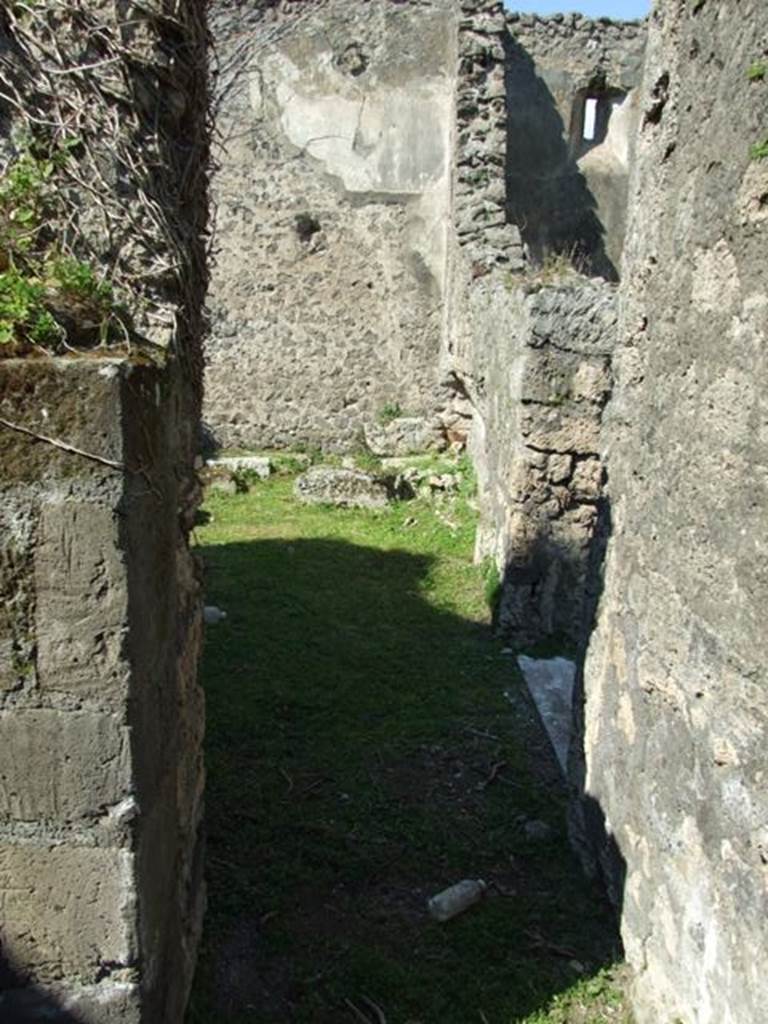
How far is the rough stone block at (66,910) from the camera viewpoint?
6.09 ft

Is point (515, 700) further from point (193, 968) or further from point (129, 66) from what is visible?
point (129, 66)

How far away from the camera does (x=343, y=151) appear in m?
10.5

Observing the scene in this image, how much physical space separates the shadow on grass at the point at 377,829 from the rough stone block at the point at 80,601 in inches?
50.8

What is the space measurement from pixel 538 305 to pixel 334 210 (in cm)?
614

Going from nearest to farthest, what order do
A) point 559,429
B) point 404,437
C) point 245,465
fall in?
point 559,429 < point 245,465 < point 404,437

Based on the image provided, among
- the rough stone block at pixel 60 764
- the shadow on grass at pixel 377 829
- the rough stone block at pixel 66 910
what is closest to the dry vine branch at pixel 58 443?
the rough stone block at pixel 60 764

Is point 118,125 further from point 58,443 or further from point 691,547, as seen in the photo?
point 691,547

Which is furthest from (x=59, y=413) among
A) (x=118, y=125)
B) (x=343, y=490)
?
(x=343, y=490)

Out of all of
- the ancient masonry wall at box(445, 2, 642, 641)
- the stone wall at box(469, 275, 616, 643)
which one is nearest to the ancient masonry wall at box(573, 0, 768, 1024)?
the ancient masonry wall at box(445, 2, 642, 641)

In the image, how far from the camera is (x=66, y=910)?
188 cm

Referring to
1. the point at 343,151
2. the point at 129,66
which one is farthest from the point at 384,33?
the point at 129,66

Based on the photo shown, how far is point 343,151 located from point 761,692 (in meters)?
9.73

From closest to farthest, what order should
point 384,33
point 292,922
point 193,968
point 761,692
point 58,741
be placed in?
point 58,741 → point 761,692 → point 193,968 → point 292,922 → point 384,33

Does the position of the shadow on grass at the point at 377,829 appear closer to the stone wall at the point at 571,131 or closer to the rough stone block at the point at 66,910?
the rough stone block at the point at 66,910
